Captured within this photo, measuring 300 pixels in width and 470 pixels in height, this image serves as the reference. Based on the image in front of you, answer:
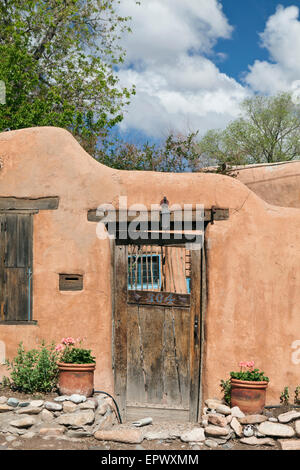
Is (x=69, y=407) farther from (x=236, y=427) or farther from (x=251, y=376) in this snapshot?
(x=251, y=376)

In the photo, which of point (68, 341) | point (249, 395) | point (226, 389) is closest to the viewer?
point (249, 395)

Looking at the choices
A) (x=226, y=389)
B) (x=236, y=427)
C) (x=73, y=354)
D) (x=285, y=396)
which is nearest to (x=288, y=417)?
(x=285, y=396)

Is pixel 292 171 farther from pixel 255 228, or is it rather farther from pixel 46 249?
pixel 46 249

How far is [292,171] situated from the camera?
12.4 meters

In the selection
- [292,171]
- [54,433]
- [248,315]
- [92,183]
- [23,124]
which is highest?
[23,124]

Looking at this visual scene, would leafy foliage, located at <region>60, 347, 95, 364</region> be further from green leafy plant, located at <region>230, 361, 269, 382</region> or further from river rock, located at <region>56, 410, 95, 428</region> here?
green leafy plant, located at <region>230, 361, 269, 382</region>

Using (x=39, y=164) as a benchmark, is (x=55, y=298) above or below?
below

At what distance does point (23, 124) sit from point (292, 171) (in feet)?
22.2

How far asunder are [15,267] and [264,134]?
20412 millimetres

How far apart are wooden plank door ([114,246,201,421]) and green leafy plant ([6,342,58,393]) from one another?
0.87 metres

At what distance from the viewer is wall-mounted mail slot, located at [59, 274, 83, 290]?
23.9ft

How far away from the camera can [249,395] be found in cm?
674

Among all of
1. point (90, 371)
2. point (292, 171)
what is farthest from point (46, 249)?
point (292, 171)

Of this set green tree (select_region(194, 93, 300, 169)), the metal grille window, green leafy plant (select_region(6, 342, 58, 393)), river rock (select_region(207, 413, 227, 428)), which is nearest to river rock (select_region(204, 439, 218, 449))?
river rock (select_region(207, 413, 227, 428))
